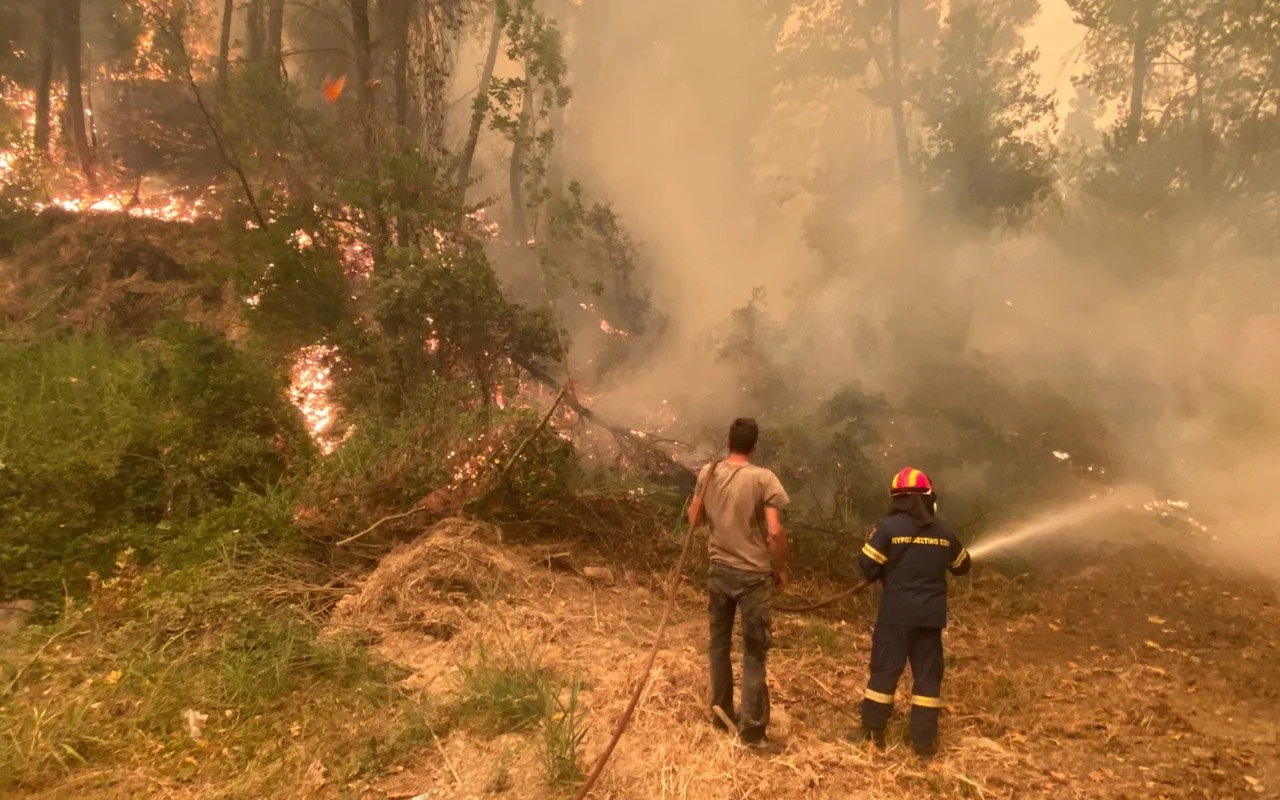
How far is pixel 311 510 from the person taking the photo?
6.05m

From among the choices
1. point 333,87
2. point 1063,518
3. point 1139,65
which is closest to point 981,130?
point 1139,65

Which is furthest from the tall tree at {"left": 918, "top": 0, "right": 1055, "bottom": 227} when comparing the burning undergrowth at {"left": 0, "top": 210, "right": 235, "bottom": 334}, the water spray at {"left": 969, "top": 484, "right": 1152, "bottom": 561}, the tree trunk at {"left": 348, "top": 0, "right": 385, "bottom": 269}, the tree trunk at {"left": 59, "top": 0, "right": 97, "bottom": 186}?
the tree trunk at {"left": 59, "top": 0, "right": 97, "bottom": 186}

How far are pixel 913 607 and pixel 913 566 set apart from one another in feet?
0.76

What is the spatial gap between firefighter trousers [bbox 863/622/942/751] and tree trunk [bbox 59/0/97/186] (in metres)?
17.7

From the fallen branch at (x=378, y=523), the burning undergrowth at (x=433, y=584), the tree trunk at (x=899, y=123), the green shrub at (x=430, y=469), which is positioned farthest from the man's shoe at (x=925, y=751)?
the tree trunk at (x=899, y=123)

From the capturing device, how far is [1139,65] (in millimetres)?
17422

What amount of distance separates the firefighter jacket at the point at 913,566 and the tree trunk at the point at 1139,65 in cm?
1853

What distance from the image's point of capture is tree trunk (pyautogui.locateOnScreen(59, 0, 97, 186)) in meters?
14.9

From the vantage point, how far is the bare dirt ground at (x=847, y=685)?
12.3 feet

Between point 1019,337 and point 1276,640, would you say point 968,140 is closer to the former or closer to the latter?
point 1019,337

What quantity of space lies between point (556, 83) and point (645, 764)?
10.8 metres

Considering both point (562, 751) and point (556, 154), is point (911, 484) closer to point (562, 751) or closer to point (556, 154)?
point (562, 751)

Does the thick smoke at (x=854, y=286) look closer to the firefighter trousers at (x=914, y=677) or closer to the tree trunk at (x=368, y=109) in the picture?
the tree trunk at (x=368, y=109)

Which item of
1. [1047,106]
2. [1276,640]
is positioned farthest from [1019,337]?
[1276,640]
